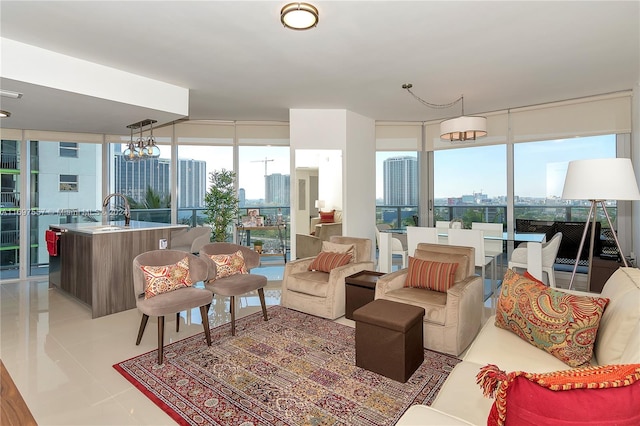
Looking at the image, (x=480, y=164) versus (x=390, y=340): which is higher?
(x=480, y=164)

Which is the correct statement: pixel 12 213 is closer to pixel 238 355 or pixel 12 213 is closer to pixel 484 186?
pixel 238 355

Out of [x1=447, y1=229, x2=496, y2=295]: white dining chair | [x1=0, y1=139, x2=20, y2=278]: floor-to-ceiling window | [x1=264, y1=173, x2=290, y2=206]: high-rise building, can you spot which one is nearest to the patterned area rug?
[x1=447, y1=229, x2=496, y2=295]: white dining chair

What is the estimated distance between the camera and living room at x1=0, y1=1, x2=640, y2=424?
8.96 ft

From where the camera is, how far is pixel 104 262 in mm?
3926

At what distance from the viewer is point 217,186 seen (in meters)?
6.07

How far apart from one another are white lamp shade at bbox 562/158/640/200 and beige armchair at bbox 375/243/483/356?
1063mm

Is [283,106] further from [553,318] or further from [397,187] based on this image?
[553,318]

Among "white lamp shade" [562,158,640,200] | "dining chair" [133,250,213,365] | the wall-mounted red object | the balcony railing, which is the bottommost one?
"dining chair" [133,250,213,365]

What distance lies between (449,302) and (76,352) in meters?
3.18

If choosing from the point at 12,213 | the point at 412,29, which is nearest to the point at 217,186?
the point at 12,213

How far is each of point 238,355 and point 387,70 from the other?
11.1 feet

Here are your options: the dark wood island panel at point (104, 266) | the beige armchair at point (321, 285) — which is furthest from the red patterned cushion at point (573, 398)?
the dark wood island panel at point (104, 266)

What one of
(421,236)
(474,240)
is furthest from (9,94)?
(474,240)

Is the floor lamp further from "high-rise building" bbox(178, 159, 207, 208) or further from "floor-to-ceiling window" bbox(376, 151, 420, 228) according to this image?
"high-rise building" bbox(178, 159, 207, 208)
